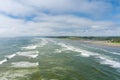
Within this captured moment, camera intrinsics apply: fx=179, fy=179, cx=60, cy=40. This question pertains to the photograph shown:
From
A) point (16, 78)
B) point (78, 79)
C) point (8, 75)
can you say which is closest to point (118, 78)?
point (78, 79)

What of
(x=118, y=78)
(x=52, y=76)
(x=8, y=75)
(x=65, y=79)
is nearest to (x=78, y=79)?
(x=65, y=79)

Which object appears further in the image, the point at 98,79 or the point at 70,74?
the point at 70,74

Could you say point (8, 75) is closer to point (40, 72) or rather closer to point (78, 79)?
point (40, 72)

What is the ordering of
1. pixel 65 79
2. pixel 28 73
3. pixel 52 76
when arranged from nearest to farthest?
pixel 65 79
pixel 52 76
pixel 28 73

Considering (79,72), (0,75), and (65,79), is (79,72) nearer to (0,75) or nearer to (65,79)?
(65,79)

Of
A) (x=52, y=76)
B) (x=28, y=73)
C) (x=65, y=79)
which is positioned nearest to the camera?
(x=65, y=79)

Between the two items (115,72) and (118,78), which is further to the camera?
(115,72)

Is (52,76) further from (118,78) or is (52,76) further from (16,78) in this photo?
(118,78)

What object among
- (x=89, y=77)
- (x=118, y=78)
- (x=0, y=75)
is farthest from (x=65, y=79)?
(x=0, y=75)
